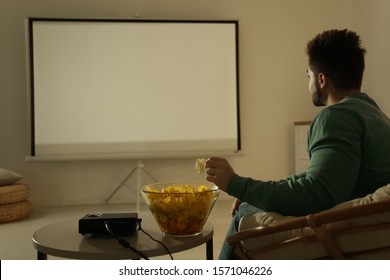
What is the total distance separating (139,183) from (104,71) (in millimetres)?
1043

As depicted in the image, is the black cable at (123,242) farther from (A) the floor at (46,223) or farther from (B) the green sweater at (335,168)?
(A) the floor at (46,223)

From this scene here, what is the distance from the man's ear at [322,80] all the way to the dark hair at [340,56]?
1 cm

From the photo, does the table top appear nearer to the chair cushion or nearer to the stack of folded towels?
the chair cushion

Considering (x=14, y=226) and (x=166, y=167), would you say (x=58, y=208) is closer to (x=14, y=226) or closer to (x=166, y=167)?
(x=14, y=226)

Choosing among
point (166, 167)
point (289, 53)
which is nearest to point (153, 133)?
point (166, 167)

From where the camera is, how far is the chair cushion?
2.64ft

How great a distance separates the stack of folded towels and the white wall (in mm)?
411

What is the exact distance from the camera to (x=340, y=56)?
110 cm

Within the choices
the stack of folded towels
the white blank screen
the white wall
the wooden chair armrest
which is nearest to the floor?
the stack of folded towels

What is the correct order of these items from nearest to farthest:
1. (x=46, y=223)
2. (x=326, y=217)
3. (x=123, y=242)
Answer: (x=326, y=217) → (x=123, y=242) → (x=46, y=223)

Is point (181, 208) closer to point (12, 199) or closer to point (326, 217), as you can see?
point (326, 217)

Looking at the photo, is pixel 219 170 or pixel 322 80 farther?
pixel 322 80

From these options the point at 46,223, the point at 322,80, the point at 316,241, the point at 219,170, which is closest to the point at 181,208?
the point at 219,170

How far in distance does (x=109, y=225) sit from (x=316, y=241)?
542 mm
